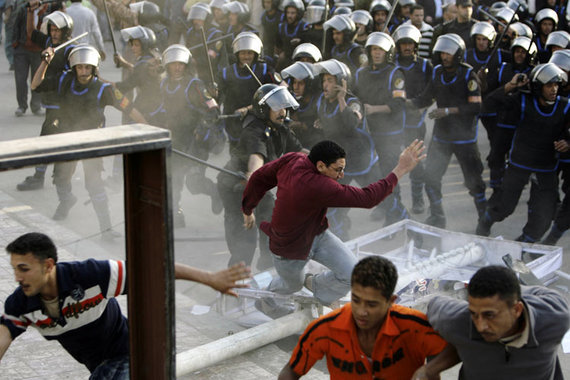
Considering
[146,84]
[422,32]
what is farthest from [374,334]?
[422,32]

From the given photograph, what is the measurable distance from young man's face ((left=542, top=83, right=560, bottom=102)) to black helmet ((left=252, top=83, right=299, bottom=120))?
231 centimetres

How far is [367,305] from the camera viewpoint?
2.84 meters

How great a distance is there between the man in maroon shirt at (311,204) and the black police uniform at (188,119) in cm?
260

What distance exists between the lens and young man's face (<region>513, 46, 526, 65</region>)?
29.6 feet

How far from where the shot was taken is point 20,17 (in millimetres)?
11047

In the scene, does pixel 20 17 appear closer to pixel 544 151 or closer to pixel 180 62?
pixel 180 62

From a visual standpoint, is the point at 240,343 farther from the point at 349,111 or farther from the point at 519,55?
the point at 519,55

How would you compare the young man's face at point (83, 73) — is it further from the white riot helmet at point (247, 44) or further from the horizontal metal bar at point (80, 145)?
the horizontal metal bar at point (80, 145)

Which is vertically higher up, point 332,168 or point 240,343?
point 332,168

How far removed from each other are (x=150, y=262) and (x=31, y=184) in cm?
600

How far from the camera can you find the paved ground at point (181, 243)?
489 centimetres

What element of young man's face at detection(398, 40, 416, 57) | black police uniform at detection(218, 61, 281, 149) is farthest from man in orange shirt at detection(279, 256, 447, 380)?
young man's face at detection(398, 40, 416, 57)

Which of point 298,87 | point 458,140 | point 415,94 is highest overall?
point 298,87

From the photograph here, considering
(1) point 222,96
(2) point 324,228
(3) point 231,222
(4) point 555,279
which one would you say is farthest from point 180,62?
(4) point 555,279
